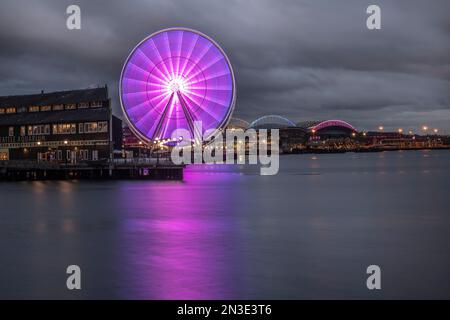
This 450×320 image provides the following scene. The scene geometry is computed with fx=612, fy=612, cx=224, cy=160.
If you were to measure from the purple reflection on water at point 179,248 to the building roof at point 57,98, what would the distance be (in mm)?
37546

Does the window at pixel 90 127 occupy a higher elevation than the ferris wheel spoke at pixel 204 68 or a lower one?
lower

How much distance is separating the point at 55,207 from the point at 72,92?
47191 mm

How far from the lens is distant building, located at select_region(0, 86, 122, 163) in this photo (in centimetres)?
8112

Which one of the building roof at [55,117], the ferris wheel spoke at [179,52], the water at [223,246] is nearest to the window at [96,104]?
the building roof at [55,117]

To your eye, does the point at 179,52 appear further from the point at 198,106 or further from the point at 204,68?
the point at 198,106

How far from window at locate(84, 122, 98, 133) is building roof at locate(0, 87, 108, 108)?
4931mm

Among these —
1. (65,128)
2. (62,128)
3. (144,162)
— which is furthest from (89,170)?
(62,128)

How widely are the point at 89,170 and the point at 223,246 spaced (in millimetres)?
50303

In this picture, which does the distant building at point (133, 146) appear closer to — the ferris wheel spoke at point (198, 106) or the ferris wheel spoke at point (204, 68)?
the ferris wheel spoke at point (198, 106)

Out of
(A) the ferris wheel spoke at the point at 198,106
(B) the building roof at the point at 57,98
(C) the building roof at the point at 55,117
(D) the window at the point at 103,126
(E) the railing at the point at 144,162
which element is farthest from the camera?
(B) the building roof at the point at 57,98

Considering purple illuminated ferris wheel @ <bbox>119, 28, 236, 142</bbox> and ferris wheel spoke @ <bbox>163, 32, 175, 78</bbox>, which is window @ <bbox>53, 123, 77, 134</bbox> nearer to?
purple illuminated ferris wheel @ <bbox>119, 28, 236, 142</bbox>

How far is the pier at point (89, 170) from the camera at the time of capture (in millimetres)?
74062

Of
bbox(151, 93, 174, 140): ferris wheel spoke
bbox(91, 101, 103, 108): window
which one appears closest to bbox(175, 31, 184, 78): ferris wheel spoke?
bbox(151, 93, 174, 140): ferris wheel spoke
